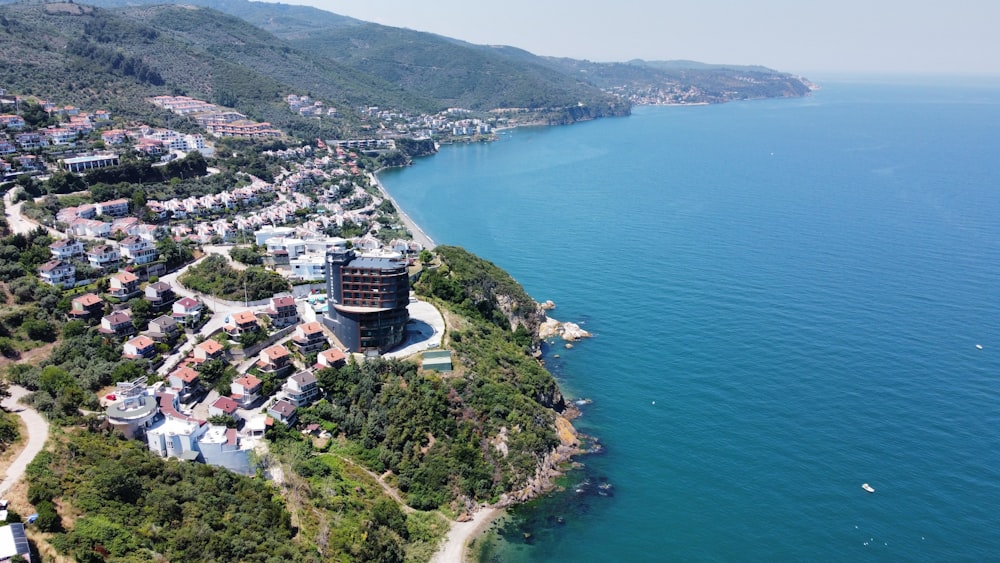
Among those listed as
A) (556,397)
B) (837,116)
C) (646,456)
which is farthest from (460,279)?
(837,116)

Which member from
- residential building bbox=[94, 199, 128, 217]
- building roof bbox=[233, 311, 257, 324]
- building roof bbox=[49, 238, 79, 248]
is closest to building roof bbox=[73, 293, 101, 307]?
building roof bbox=[49, 238, 79, 248]

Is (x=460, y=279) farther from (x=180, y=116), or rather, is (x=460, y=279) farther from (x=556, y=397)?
(x=180, y=116)

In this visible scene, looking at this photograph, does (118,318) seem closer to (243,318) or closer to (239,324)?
(239,324)

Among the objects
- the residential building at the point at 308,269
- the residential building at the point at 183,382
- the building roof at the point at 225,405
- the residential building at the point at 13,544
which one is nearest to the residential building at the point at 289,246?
the residential building at the point at 308,269

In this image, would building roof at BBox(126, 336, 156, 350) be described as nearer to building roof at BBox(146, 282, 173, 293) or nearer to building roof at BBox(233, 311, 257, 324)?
building roof at BBox(233, 311, 257, 324)

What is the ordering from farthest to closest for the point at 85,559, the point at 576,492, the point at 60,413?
the point at 576,492
the point at 60,413
the point at 85,559
